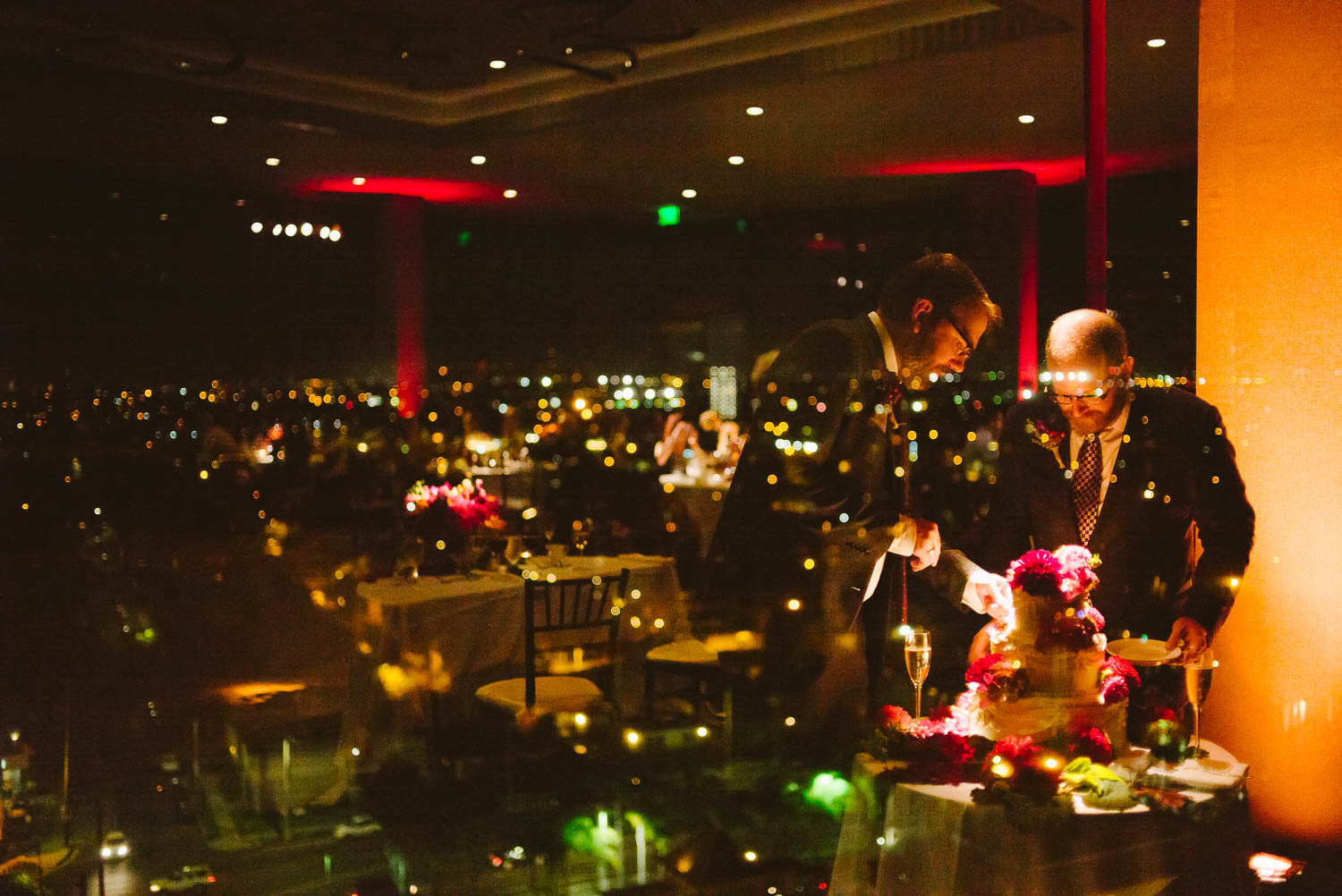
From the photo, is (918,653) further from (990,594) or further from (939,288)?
(939,288)

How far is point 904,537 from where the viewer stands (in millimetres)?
2096

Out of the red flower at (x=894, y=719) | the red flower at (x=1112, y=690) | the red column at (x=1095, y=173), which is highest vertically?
the red column at (x=1095, y=173)

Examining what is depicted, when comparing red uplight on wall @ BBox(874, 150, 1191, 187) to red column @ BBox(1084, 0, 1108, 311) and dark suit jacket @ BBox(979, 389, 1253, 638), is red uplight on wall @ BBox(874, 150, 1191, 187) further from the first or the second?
dark suit jacket @ BBox(979, 389, 1253, 638)

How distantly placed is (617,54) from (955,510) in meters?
4.13

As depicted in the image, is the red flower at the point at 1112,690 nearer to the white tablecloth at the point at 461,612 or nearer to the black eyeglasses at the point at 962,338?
the black eyeglasses at the point at 962,338

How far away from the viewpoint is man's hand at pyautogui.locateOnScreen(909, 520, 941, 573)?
212 centimetres

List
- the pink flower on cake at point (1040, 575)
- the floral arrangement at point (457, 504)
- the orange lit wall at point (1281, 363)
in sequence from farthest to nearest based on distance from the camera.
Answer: the floral arrangement at point (457, 504), the orange lit wall at point (1281, 363), the pink flower on cake at point (1040, 575)

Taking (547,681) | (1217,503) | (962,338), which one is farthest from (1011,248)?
(962,338)

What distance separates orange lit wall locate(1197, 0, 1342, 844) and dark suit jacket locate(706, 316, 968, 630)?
133 centimetres

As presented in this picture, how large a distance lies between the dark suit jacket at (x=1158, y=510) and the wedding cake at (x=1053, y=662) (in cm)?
31

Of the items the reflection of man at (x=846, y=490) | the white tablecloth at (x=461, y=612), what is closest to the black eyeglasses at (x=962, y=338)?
the reflection of man at (x=846, y=490)

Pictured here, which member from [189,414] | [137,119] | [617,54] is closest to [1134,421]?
[617,54]

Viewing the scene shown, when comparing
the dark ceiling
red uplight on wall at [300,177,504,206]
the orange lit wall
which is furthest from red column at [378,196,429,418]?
the orange lit wall

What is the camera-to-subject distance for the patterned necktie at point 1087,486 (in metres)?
2.30
